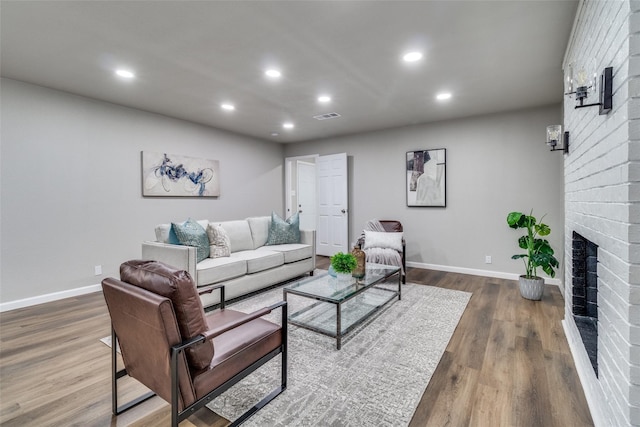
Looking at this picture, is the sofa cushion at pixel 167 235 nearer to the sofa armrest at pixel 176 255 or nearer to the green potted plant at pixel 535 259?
the sofa armrest at pixel 176 255

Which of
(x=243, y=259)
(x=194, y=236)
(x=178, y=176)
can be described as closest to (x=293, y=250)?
(x=243, y=259)

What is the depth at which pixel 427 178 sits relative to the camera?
503 cm

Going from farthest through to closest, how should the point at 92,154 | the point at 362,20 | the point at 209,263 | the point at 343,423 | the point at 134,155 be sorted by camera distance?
the point at 134,155 → the point at 92,154 → the point at 209,263 → the point at 362,20 → the point at 343,423

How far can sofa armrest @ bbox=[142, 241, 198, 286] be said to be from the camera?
2.96m

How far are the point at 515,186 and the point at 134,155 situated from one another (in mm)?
5486

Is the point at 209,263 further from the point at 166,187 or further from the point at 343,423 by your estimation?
the point at 343,423

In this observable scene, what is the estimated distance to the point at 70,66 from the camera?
2.90 meters

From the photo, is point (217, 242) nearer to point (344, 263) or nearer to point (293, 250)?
point (293, 250)

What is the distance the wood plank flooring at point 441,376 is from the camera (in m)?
1.64

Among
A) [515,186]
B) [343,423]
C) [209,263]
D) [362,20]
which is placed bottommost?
[343,423]

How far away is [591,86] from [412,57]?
1.46 metres

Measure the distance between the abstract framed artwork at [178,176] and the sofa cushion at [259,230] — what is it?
3.92ft

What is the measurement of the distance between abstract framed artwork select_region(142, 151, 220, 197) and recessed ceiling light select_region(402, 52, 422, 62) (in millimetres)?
3616

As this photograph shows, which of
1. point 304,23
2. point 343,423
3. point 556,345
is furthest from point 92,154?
point 556,345
